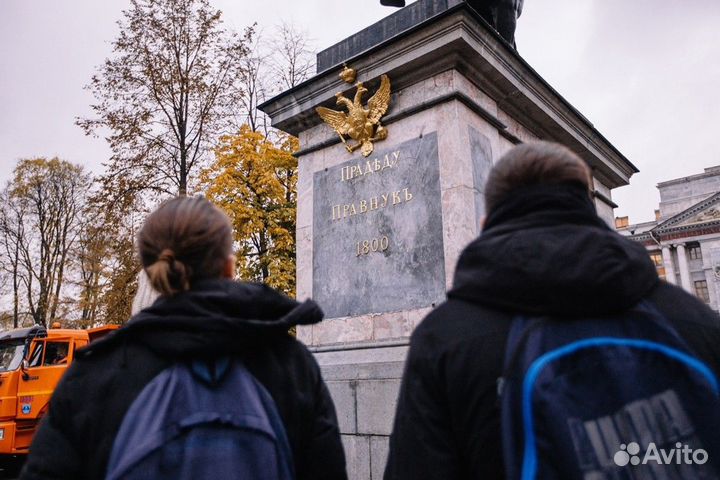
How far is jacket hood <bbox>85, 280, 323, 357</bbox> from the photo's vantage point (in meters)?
1.42

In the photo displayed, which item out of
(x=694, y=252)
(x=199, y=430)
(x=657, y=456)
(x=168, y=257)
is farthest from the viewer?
(x=694, y=252)

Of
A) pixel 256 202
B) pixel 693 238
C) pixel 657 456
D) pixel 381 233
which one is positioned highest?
pixel 693 238

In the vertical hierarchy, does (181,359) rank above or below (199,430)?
above

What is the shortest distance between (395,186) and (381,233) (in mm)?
468

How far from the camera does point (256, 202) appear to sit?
1853 centimetres

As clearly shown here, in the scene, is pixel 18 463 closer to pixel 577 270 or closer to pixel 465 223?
pixel 465 223

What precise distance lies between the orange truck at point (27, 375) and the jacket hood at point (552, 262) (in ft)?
38.7

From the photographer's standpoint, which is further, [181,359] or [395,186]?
[395,186]

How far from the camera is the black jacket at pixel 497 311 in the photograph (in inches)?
48.9

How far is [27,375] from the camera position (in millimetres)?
11906

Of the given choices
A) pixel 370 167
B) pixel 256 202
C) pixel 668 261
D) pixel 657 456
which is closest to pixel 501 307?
pixel 657 456

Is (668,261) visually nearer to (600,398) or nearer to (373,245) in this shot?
(373,245)

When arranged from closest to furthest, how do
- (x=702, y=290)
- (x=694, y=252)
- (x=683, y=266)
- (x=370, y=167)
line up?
(x=370, y=167)
(x=702, y=290)
(x=683, y=266)
(x=694, y=252)

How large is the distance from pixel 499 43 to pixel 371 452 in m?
3.88
